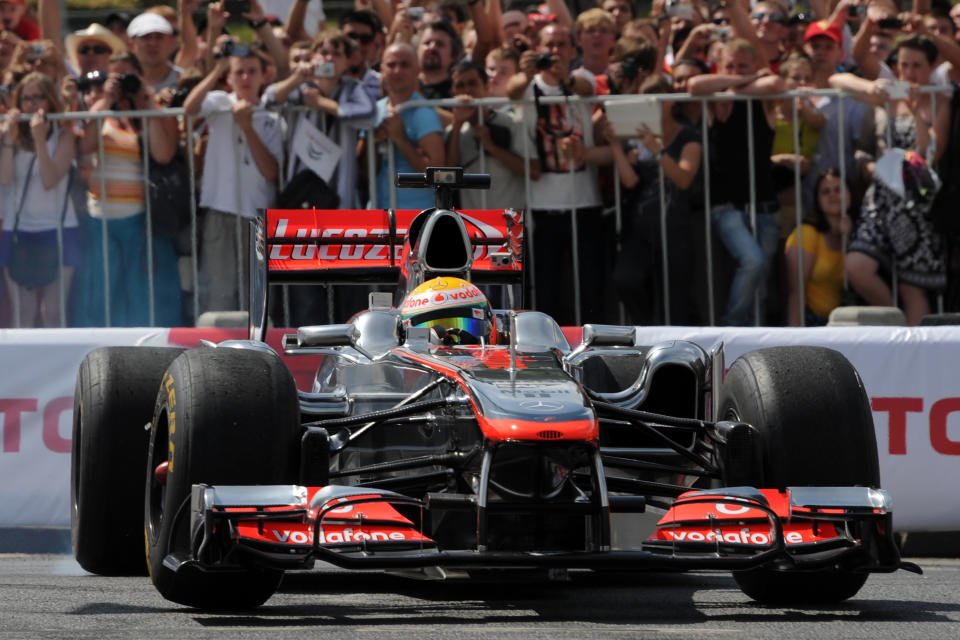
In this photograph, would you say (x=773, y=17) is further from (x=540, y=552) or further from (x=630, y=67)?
(x=540, y=552)

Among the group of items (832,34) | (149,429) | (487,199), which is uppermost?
(832,34)

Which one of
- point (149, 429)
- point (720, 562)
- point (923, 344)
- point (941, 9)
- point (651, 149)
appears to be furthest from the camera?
point (941, 9)

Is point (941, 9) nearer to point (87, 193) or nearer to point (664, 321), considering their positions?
point (664, 321)

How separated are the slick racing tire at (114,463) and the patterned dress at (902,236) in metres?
5.12

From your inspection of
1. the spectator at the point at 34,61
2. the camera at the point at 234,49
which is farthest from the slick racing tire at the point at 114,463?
the spectator at the point at 34,61

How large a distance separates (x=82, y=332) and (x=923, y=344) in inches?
193

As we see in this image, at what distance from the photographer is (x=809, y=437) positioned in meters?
6.43

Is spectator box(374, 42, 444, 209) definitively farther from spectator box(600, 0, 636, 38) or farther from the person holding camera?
spectator box(600, 0, 636, 38)

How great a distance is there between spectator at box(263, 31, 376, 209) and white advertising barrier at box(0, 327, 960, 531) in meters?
1.78

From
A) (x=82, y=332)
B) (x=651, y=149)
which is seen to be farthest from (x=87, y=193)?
(x=651, y=149)

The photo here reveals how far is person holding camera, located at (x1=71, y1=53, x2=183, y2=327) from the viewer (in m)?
11.0

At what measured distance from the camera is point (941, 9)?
11.4 meters

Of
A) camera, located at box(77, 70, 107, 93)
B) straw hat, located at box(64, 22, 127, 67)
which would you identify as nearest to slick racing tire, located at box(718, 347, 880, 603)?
camera, located at box(77, 70, 107, 93)

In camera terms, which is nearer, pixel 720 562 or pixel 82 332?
pixel 720 562
